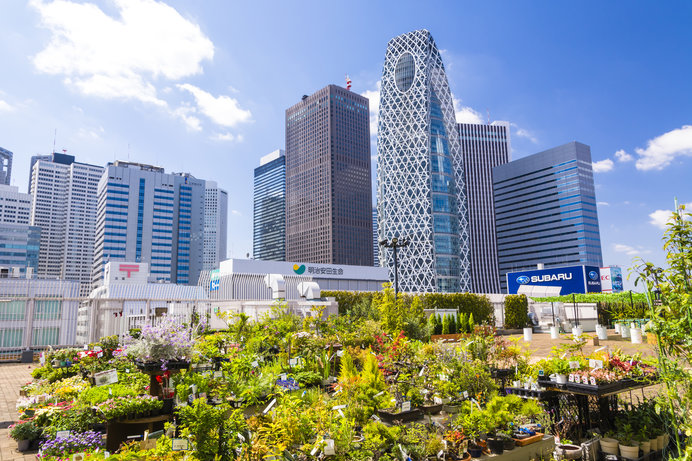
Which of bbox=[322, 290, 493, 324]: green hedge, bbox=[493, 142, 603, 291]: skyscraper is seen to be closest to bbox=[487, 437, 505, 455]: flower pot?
bbox=[322, 290, 493, 324]: green hedge

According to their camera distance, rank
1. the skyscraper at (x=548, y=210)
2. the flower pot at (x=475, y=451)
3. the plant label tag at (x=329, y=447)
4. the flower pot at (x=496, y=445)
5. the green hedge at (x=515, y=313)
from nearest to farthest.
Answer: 1. the plant label tag at (x=329, y=447)
2. the flower pot at (x=475, y=451)
3. the flower pot at (x=496, y=445)
4. the green hedge at (x=515, y=313)
5. the skyscraper at (x=548, y=210)

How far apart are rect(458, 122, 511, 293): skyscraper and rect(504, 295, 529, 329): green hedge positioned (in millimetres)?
111024

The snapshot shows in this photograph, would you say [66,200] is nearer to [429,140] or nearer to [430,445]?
[429,140]

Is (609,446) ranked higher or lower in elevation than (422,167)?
lower

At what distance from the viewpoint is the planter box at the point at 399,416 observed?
225 inches

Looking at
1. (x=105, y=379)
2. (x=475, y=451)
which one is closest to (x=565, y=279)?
(x=475, y=451)

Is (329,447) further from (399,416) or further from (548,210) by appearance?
(548,210)

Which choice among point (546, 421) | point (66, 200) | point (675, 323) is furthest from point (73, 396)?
point (66, 200)

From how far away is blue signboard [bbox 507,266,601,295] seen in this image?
4853cm

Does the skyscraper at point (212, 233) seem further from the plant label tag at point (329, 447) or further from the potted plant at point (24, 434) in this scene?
the plant label tag at point (329, 447)

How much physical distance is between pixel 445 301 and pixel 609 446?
79.5 ft

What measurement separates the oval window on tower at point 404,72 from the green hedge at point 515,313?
77738mm

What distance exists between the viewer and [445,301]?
29031 mm

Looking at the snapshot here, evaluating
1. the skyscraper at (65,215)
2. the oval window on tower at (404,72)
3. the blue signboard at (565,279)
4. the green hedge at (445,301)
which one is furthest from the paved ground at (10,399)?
the skyscraper at (65,215)
